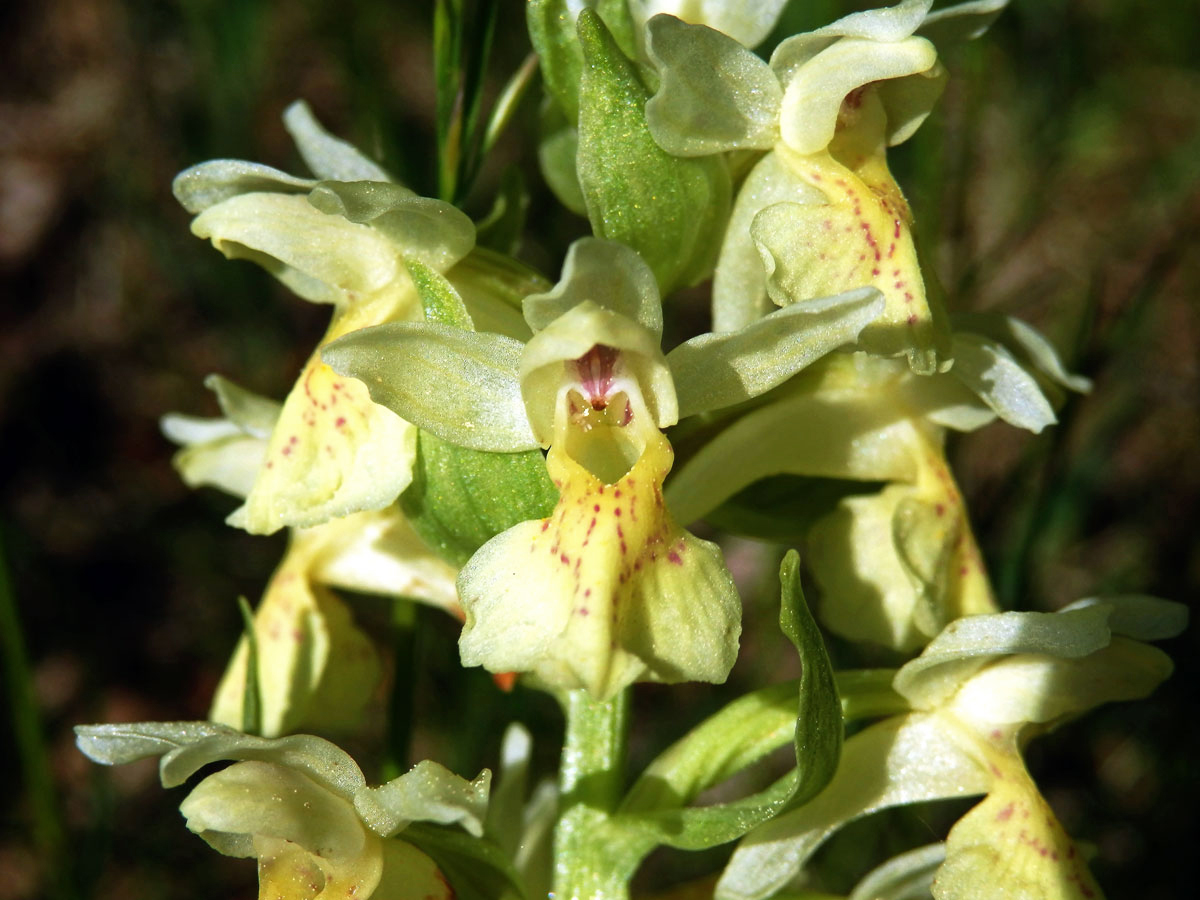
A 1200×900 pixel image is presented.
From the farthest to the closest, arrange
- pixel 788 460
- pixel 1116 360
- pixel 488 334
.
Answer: pixel 1116 360
pixel 788 460
pixel 488 334

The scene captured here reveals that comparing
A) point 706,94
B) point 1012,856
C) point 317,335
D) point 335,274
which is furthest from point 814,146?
point 317,335

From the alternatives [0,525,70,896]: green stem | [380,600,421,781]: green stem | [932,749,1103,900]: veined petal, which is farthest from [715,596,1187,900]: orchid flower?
[0,525,70,896]: green stem

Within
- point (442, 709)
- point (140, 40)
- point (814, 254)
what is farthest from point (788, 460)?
point (140, 40)

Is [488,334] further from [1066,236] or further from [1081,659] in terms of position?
[1066,236]

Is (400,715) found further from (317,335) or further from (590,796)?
(317,335)

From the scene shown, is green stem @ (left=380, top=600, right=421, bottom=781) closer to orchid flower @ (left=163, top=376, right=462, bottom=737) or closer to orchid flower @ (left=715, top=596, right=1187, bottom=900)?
orchid flower @ (left=163, top=376, right=462, bottom=737)

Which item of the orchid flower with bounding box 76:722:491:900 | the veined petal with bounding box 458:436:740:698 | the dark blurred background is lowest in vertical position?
the dark blurred background
